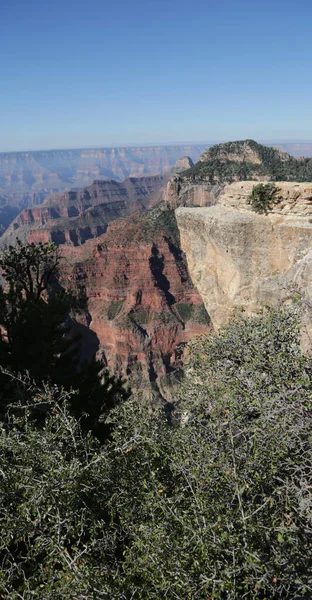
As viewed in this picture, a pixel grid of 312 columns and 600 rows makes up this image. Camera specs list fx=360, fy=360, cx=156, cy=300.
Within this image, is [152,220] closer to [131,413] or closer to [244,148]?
[244,148]

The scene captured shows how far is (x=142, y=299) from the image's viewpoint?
70.4 m

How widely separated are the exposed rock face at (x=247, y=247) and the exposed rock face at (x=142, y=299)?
4805 cm

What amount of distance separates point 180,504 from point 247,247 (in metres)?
11.5

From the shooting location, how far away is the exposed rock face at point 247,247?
13039 millimetres

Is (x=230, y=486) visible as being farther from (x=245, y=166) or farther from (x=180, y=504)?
(x=245, y=166)

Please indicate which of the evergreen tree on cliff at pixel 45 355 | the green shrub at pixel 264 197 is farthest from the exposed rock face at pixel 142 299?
the green shrub at pixel 264 197

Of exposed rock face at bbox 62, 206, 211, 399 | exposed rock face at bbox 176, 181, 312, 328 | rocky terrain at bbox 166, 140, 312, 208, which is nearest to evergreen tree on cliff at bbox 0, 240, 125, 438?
exposed rock face at bbox 176, 181, 312, 328

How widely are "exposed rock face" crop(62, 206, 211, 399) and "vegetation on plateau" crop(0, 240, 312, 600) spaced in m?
58.4

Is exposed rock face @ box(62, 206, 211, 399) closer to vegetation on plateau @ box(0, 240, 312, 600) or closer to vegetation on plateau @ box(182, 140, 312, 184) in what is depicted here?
vegetation on plateau @ box(182, 140, 312, 184)

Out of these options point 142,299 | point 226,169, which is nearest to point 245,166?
point 226,169

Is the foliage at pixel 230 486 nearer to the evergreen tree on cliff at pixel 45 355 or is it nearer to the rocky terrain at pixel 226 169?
the evergreen tree on cliff at pixel 45 355

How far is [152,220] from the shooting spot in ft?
250

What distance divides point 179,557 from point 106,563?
114cm

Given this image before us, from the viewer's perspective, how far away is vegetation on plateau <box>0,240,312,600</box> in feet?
12.1
